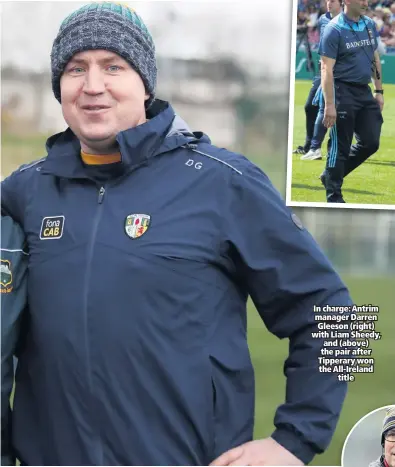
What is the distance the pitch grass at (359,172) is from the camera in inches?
63.4

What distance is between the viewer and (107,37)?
1.17 m

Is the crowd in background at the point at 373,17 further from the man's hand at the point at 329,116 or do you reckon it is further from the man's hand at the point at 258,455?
the man's hand at the point at 258,455

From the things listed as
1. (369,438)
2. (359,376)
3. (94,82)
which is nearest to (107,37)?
(94,82)

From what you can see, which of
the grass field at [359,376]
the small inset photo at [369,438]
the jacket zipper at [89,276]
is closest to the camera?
the jacket zipper at [89,276]

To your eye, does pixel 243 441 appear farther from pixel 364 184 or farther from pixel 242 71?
pixel 242 71

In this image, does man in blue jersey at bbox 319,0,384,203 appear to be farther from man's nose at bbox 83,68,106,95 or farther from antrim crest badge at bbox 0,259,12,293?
antrim crest badge at bbox 0,259,12,293

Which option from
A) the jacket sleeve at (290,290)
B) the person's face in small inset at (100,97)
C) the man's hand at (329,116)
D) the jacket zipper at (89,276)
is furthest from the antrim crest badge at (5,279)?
the man's hand at (329,116)

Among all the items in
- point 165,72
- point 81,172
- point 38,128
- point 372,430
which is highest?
point 165,72

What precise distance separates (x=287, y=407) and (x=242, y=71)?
789 mm

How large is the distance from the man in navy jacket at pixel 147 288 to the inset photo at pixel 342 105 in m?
0.44

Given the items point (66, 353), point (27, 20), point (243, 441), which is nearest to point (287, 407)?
point (243, 441)

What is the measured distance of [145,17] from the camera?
1.61 m

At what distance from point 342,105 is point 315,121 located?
0.07m

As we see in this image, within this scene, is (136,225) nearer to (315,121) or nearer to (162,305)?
(162,305)
